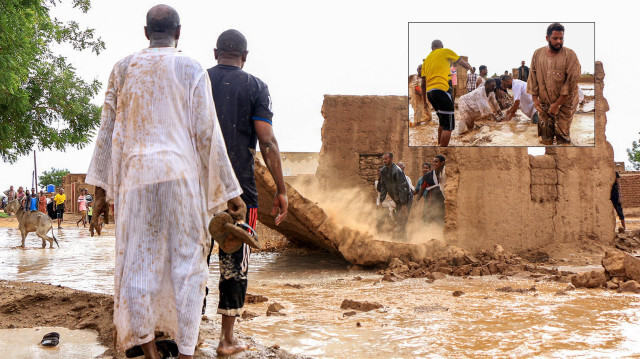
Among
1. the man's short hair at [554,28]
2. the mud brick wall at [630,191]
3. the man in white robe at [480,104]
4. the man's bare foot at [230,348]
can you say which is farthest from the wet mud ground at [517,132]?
the mud brick wall at [630,191]

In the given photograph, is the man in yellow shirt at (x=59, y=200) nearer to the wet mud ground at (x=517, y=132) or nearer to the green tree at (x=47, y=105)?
the green tree at (x=47, y=105)

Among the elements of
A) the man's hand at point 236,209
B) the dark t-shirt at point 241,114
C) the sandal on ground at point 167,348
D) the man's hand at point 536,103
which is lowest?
the sandal on ground at point 167,348

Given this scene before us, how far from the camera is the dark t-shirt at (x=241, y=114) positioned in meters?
3.15

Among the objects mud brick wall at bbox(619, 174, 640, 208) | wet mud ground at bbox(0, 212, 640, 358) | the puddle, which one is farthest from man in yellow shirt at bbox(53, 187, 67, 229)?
mud brick wall at bbox(619, 174, 640, 208)

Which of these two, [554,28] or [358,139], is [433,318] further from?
[358,139]

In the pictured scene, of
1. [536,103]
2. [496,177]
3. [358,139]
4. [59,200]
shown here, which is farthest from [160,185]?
[59,200]

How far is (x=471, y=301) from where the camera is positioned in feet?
17.1

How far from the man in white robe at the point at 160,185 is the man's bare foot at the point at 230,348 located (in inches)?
20.7

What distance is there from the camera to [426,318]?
4.36m

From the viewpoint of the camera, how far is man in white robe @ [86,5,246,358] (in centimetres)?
241

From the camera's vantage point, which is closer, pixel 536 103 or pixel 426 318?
pixel 426 318

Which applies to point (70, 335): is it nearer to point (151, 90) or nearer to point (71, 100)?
point (151, 90)

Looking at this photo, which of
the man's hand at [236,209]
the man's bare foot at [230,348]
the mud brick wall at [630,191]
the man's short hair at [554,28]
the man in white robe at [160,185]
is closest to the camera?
the man in white robe at [160,185]

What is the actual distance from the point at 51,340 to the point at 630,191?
959 inches
